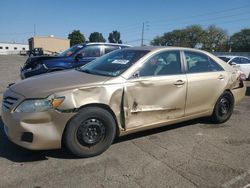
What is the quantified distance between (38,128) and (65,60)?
554cm

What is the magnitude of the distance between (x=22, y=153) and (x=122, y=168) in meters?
1.47

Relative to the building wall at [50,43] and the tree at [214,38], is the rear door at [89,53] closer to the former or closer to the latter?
the building wall at [50,43]

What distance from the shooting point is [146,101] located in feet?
14.1

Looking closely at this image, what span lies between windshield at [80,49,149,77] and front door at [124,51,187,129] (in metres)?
0.21

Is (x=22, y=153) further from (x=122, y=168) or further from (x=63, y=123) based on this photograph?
(x=122, y=168)

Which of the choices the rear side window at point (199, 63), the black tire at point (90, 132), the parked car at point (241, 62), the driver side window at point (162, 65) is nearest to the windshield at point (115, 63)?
the driver side window at point (162, 65)

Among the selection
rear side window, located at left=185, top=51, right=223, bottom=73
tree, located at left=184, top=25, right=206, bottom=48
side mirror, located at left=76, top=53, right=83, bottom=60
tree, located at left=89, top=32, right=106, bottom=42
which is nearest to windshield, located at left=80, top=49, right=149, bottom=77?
rear side window, located at left=185, top=51, right=223, bottom=73

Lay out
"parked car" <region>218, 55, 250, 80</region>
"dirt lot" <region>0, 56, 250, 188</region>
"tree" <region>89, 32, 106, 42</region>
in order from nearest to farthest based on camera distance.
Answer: "dirt lot" <region>0, 56, 250, 188</region>
"parked car" <region>218, 55, 250, 80</region>
"tree" <region>89, 32, 106, 42</region>

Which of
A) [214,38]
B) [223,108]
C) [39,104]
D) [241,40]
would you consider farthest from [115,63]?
[214,38]

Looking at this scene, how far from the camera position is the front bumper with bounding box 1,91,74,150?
3.51 meters

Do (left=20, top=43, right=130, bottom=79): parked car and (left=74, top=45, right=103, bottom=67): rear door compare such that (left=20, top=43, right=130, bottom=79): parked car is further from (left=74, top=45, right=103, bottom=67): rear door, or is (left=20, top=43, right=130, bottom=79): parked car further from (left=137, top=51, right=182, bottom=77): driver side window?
(left=137, top=51, right=182, bottom=77): driver side window

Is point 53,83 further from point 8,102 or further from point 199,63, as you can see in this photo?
point 199,63

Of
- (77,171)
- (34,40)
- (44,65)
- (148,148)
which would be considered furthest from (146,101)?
(34,40)

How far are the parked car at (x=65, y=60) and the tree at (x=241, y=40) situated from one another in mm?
87326
